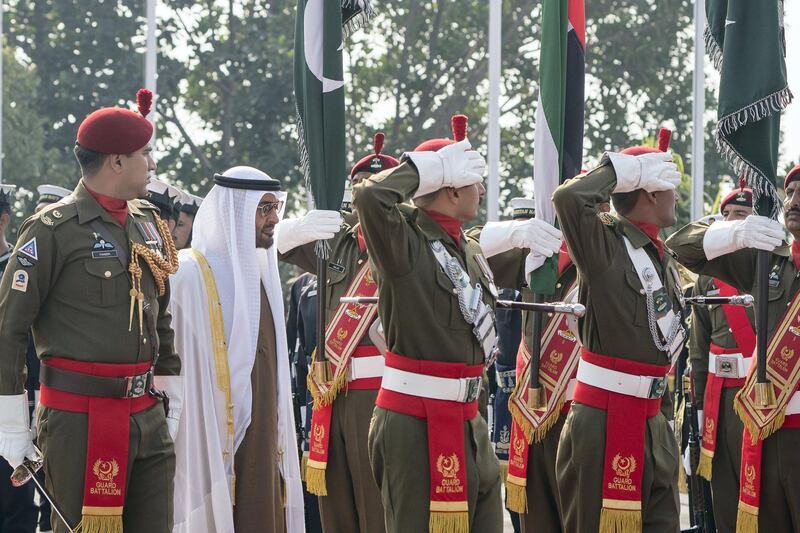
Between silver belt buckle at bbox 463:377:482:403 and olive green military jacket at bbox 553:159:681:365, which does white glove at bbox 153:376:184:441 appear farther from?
olive green military jacket at bbox 553:159:681:365

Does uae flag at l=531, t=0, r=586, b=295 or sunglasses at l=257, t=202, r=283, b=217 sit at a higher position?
uae flag at l=531, t=0, r=586, b=295

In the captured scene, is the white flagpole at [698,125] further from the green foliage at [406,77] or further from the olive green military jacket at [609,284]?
the olive green military jacket at [609,284]

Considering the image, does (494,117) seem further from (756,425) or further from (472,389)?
(472,389)

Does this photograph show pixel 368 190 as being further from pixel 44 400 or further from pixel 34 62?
pixel 34 62

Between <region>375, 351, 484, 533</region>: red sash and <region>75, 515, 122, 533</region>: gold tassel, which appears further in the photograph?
<region>75, 515, 122, 533</region>: gold tassel

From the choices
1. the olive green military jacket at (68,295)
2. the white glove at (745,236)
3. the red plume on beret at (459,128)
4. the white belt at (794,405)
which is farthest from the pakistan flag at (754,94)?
the olive green military jacket at (68,295)

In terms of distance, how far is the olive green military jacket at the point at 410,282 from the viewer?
199 inches

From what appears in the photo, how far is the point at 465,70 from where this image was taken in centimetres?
1812

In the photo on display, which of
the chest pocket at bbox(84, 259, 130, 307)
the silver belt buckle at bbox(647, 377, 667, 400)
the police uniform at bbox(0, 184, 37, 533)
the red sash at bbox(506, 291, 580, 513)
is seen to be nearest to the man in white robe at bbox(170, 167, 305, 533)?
the chest pocket at bbox(84, 259, 130, 307)

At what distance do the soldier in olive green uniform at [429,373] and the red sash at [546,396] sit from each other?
1.60m

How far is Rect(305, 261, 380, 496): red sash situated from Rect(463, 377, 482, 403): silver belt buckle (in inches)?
58.2

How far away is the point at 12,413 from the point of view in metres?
5.26

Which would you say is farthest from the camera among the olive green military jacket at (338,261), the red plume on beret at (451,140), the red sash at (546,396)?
the olive green military jacket at (338,261)

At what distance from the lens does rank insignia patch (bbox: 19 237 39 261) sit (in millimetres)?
5285
